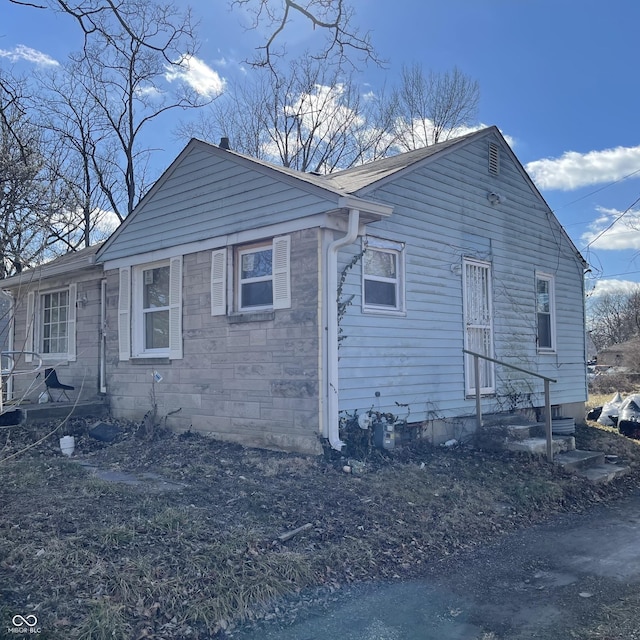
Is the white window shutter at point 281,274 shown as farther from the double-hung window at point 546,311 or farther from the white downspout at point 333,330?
the double-hung window at point 546,311

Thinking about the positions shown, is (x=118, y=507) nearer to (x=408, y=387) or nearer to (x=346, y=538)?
(x=346, y=538)

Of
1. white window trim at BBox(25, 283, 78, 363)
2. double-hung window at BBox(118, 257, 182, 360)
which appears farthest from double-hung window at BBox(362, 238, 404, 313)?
white window trim at BBox(25, 283, 78, 363)

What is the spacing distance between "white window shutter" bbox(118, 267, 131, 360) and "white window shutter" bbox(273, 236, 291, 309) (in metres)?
3.66

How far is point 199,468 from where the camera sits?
7055mm

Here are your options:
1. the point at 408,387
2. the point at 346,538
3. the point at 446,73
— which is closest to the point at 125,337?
the point at 408,387

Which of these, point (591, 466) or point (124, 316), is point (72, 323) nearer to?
point (124, 316)

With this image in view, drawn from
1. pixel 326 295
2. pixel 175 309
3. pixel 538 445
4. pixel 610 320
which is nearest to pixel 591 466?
pixel 538 445

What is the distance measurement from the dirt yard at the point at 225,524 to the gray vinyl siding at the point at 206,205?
10.2ft

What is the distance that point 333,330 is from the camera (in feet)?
24.0

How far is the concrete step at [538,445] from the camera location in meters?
8.14

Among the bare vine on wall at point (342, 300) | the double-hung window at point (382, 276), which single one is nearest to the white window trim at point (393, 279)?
the double-hung window at point (382, 276)

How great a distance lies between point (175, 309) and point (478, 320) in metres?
→ 4.95

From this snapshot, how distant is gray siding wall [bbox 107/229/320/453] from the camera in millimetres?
7457

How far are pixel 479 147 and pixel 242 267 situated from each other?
4826 mm
